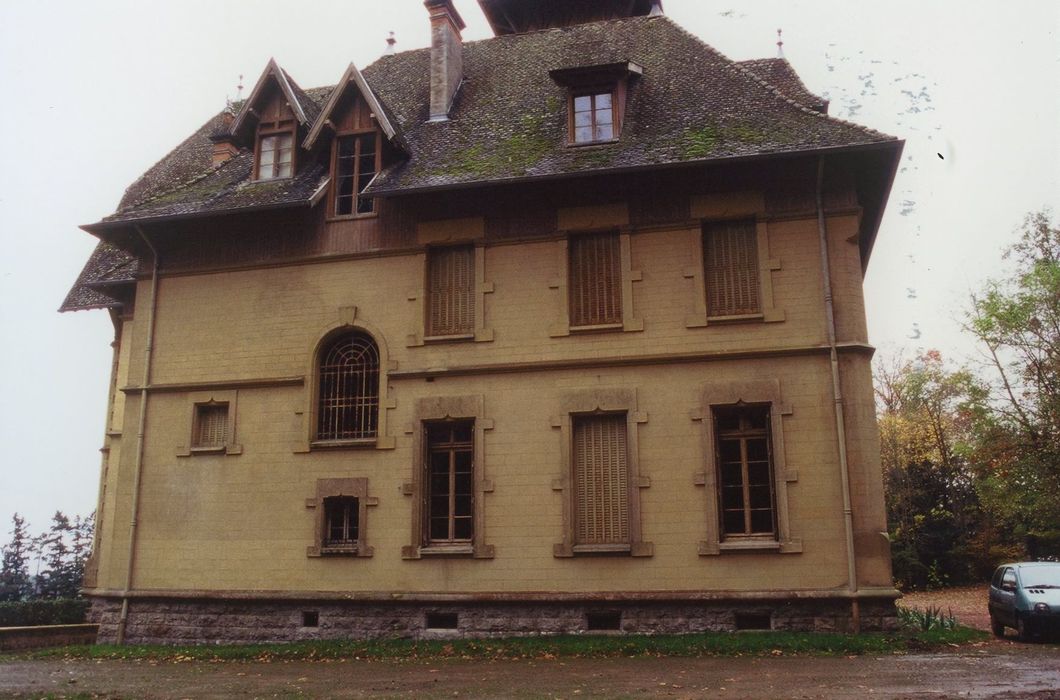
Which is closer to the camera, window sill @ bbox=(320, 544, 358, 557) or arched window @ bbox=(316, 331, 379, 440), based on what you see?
window sill @ bbox=(320, 544, 358, 557)

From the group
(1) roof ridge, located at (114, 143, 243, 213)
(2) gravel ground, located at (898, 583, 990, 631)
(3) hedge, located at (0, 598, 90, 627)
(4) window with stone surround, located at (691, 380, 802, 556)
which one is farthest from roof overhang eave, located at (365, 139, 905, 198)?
(3) hedge, located at (0, 598, 90, 627)

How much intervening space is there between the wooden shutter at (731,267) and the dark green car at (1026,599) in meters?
7.38

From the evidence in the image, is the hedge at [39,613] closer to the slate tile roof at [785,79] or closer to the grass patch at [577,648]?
the grass patch at [577,648]

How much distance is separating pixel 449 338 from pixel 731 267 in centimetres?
530

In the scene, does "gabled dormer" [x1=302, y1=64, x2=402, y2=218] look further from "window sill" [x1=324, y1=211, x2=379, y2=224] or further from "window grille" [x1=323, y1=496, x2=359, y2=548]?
"window grille" [x1=323, y1=496, x2=359, y2=548]

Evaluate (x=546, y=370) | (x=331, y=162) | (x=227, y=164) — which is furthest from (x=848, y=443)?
(x=227, y=164)

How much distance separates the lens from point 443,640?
15.5 meters

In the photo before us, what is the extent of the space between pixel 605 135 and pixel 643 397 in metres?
5.19

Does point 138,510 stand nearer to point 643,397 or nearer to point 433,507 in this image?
point 433,507

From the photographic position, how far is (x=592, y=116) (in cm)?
1758

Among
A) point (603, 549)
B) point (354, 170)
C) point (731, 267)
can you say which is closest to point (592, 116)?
point (731, 267)

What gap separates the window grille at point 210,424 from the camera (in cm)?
1786

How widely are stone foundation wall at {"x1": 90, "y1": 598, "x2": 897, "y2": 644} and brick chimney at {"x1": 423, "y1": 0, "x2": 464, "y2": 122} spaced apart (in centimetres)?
1018

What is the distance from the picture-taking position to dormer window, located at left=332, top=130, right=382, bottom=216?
18141 millimetres
